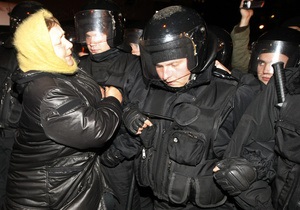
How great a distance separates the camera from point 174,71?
72.6 inches

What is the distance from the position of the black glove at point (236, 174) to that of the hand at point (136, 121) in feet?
1.91

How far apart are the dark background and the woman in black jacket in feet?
21.1

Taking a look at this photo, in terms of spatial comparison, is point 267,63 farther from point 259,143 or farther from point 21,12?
point 21,12

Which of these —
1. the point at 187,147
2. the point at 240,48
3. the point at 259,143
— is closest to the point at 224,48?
the point at 240,48

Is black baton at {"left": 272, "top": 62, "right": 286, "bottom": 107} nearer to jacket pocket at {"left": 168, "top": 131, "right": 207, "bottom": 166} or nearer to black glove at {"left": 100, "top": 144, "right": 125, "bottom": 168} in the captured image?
jacket pocket at {"left": 168, "top": 131, "right": 207, "bottom": 166}

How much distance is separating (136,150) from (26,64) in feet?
3.45

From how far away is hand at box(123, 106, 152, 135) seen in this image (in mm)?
1884

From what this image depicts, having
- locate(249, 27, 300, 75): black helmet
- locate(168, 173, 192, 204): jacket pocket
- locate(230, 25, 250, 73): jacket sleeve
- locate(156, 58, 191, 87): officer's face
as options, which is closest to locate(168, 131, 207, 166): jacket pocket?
locate(168, 173, 192, 204): jacket pocket

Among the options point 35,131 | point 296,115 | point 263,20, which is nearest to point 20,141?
point 35,131

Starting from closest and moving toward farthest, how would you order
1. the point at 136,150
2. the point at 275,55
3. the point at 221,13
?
the point at 136,150 < the point at 275,55 < the point at 221,13

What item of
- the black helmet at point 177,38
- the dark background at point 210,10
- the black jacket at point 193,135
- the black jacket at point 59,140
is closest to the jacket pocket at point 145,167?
the black jacket at point 193,135

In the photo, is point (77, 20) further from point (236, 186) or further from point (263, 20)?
point (263, 20)

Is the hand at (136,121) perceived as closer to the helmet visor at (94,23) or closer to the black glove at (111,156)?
the black glove at (111,156)

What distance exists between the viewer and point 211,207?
190 cm
